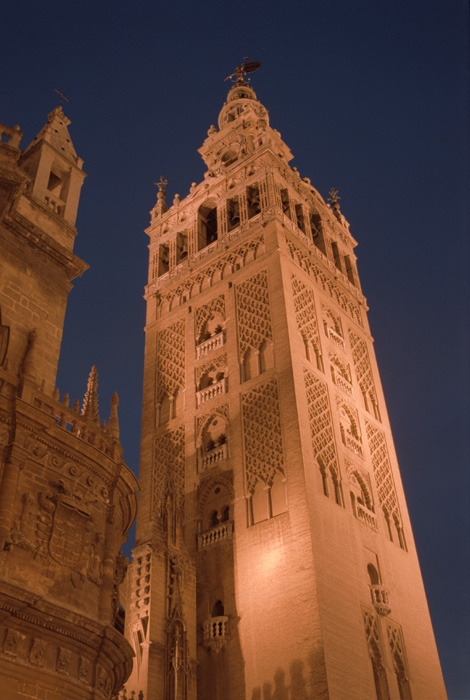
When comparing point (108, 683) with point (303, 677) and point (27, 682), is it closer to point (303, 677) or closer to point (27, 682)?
point (27, 682)

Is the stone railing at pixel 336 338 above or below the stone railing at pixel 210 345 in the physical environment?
above

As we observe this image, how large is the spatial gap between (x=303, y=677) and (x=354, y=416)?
32.9ft

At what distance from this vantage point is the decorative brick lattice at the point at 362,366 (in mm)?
27969

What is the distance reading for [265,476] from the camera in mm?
21797

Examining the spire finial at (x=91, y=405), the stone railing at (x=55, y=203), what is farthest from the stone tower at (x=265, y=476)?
the stone railing at (x=55, y=203)

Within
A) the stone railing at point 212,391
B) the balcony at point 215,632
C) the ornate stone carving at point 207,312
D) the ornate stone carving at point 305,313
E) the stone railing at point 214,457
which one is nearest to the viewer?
the balcony at point 215,632

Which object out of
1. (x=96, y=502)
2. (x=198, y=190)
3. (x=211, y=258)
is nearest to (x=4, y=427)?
(x=96, y=502)

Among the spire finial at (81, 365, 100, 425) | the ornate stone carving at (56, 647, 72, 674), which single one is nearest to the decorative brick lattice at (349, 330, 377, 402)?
the spire finial at (81, 365, 100, 425)

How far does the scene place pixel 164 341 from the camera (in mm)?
28766

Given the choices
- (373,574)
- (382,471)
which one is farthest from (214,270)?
(373,574)

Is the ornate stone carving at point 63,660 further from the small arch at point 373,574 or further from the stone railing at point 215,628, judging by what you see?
the small arch at point 373,574

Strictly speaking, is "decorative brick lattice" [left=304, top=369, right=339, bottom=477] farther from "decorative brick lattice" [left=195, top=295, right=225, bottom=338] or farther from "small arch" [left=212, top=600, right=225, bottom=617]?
"decorative brick lattice" [left=195, top=295, right=225, bottom=338]

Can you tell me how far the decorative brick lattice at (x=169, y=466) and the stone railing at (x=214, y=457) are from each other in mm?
913

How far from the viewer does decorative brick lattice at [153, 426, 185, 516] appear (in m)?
23.6
